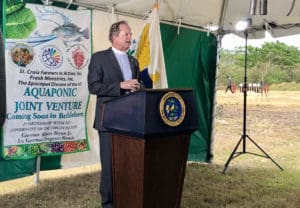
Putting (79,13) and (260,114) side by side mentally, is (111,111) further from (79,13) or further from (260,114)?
(260,114)

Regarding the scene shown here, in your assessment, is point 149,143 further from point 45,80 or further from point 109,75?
point 45,80

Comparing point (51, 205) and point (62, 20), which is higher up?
point (62, 20)

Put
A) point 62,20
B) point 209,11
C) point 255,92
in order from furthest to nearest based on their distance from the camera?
point 255,92
point 209,11
point 62,20

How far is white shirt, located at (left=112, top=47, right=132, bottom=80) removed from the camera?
2.82m

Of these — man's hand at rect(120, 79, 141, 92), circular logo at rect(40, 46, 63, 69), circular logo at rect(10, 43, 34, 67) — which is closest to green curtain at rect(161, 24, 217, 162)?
circular logo at rect(40, 46, 63, 69)

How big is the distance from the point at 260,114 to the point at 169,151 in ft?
39.2

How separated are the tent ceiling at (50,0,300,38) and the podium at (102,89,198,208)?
85.4 inches

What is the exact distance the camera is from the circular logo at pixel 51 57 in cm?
364

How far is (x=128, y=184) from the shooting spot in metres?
2.36

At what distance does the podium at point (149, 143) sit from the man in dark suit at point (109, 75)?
12.5 inches

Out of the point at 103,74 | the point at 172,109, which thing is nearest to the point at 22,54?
the point at 103,74

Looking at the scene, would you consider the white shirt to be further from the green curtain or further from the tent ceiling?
the green curtain

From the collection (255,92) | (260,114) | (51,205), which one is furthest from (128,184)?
(255,92)

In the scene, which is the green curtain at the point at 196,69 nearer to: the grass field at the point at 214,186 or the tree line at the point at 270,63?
the grass field at the point at 214,186
